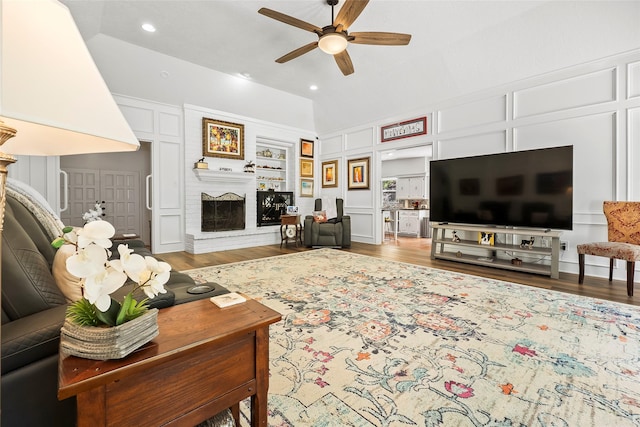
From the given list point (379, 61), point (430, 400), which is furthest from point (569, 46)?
point (430, 400)

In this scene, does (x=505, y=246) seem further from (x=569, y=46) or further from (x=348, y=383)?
(x=348, y=383)

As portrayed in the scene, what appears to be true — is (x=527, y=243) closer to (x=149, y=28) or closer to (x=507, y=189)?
(x=507, y=189)

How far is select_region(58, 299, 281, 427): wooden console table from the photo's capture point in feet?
2.23

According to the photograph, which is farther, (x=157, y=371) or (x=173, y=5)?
(x=173, y=5)

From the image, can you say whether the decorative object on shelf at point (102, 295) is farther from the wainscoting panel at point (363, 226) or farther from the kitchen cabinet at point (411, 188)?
the kitchen cabinet at point (411, 188)

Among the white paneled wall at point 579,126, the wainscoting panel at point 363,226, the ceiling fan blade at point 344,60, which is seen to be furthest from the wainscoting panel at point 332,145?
the ceiling fan blade at point 344,60

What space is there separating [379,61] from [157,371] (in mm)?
5219

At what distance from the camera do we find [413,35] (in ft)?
13.1

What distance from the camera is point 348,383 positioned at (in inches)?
59.0

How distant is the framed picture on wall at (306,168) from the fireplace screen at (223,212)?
180 centimetres

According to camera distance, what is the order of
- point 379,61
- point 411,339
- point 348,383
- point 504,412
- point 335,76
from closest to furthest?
point 504,412 → point 348,383 → point 411,339 → point 379,61 → point 335,76

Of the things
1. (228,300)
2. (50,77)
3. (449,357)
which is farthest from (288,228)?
(50,77)

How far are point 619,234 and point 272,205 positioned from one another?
19.2ft

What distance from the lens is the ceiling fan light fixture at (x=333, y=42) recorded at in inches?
121
